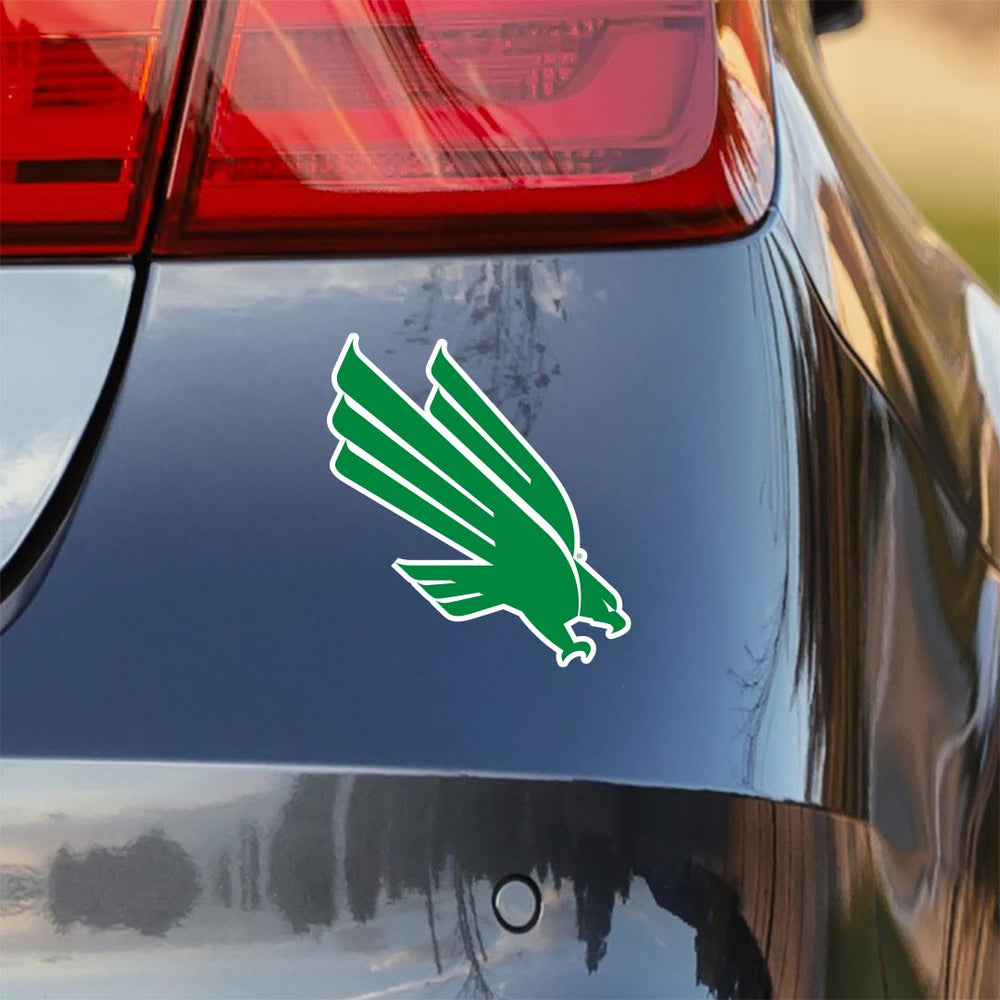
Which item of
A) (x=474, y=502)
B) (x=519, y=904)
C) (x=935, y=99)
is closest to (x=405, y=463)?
(x=474, y=502)

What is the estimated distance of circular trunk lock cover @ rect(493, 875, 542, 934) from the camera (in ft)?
3.50

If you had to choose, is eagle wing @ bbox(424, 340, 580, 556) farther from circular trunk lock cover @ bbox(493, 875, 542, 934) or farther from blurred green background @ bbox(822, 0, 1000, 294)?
blurred green background @ bbox(822, 0, 1000, 294)

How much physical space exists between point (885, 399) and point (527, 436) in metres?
0.32

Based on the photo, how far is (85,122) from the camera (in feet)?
3.93

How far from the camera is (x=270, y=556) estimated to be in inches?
43.7

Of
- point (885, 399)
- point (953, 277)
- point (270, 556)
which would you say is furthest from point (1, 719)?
point (953, 277)

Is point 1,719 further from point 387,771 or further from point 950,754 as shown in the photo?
point 950,754

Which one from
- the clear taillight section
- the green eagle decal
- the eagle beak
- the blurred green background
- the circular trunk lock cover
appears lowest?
the circular trunk lock cover

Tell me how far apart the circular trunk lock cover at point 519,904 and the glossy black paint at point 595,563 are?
11 mm

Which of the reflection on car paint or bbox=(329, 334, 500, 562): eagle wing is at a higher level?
bbox=(329, 334, 500, 562): eagle wing

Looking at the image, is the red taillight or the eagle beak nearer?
the eagle beak

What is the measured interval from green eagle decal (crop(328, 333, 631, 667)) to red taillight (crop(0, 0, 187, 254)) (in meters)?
0.22

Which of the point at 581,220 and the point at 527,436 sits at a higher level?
the point at 581,220

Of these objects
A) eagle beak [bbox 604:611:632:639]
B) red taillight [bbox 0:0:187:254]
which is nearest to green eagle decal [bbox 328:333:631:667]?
eagle beak [bbox 604:611:632:639]
